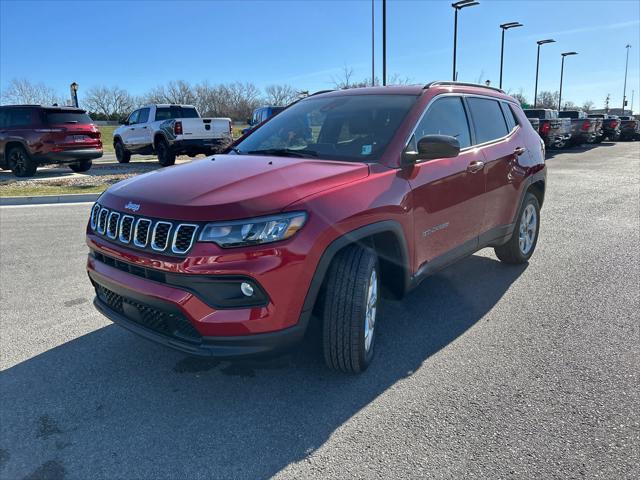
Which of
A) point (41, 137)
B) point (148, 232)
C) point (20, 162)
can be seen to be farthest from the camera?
point (20, 162)

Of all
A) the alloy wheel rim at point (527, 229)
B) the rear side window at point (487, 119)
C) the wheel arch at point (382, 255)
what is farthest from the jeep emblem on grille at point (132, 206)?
the alloy wheel rim at point (527, 229)

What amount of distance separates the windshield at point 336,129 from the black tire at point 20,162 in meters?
12.0

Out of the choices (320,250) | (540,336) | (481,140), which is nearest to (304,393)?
(320,250)

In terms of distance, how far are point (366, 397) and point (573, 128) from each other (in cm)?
2577

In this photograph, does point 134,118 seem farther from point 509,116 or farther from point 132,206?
point 132,206

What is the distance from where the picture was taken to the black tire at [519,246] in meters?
5.15

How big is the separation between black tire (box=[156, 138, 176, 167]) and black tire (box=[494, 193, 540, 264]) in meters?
12.2

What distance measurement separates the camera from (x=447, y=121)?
158 inches

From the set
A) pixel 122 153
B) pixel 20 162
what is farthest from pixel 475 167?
pixel 122 153

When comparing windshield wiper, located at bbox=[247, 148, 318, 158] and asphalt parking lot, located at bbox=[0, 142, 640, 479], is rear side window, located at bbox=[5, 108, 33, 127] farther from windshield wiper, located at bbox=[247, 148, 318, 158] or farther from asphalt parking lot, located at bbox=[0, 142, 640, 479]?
windshield wiper, located at bbox=[247, 148, 318, 158]

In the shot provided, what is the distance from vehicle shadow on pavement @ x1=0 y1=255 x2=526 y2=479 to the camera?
242cm

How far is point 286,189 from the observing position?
8.90ft

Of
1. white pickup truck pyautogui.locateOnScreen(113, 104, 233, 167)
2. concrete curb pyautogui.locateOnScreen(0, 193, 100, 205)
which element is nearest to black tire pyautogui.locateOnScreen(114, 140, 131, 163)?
white pickup truck pyautogui.locateOnScreen(113, 104, 233, 167)

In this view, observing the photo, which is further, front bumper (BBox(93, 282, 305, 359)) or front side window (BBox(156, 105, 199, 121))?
front side window (BBox(156, 105, 199, 121))
